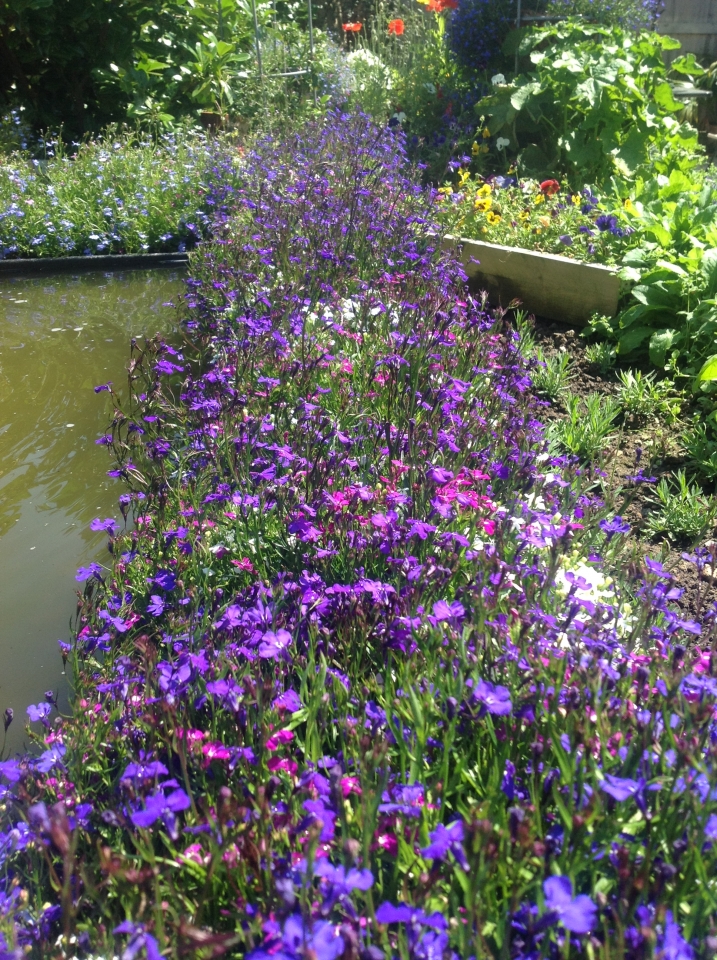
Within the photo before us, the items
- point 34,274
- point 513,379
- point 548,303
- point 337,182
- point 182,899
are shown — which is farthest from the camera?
point 34,274

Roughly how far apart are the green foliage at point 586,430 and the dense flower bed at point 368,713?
0.20 meters

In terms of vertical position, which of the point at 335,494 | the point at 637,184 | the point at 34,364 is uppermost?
the point at 637,184

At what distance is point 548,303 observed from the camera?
15.8 feet

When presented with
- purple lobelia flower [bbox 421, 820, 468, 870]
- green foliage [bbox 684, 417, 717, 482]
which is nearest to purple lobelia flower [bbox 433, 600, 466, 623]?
purple lobelia flower [bbox 421, 820, 468, 870]

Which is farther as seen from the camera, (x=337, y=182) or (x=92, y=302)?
(x=92, y=302)

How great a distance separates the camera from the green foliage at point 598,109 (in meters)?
5.95

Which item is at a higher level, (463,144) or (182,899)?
(463,144)

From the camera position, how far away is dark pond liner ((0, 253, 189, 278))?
6.47 meters

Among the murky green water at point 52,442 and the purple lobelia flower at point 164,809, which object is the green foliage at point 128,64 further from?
the purple lobelia flower at point 164,809

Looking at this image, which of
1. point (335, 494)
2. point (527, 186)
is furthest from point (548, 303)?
point (335, 494)

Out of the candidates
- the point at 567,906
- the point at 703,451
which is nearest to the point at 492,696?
the point at 567,906

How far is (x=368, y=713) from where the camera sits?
1.49 m

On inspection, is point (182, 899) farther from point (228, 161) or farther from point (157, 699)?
point (228, 161)

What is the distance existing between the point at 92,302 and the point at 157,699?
5004 mm
